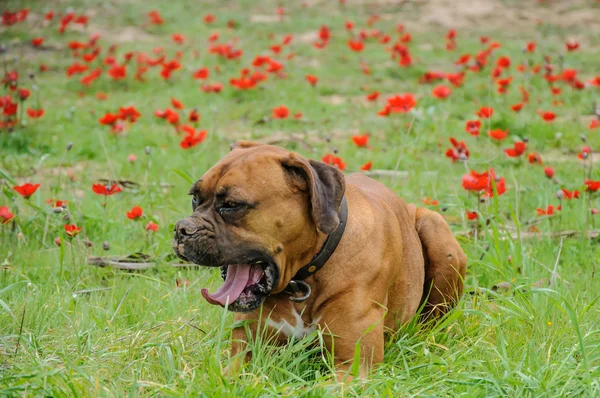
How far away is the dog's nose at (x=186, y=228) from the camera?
358 cm

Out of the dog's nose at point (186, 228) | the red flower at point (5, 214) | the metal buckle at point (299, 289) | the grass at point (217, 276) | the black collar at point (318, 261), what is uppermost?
the dog's nose at point (186, 228)

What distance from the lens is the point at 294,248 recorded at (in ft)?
12.1

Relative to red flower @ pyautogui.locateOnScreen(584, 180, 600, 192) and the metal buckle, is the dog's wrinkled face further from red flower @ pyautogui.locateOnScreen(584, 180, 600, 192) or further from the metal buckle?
red flower @ pyautogui.locateOnScreen(584, 180, 600, 192)

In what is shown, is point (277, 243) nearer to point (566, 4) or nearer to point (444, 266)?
point (444, 266)

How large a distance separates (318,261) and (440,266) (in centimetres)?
109

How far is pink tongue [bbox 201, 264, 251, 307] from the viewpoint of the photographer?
12.1 ft

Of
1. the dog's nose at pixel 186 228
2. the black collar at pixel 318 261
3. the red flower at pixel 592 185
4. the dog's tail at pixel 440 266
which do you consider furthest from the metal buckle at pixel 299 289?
the red flower at pixel 592 185

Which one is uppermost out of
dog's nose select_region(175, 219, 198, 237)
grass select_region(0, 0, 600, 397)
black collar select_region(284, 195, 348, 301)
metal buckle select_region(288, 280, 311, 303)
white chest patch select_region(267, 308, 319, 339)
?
dog's nose select_region(175, 219, 198, 237)

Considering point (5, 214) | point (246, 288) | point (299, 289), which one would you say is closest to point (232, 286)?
point (246, 288)

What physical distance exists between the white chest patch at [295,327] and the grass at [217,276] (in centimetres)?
9

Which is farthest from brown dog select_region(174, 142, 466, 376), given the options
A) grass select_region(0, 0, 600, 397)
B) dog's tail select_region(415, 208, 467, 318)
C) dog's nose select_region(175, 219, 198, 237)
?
dog's tail select_region(415, 208, 467, 318)

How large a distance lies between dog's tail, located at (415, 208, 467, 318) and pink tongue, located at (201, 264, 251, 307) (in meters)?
1.23

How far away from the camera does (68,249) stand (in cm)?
533

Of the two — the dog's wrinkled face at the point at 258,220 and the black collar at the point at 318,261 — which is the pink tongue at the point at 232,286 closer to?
the dog's wrinkled face at the point at 258,220
